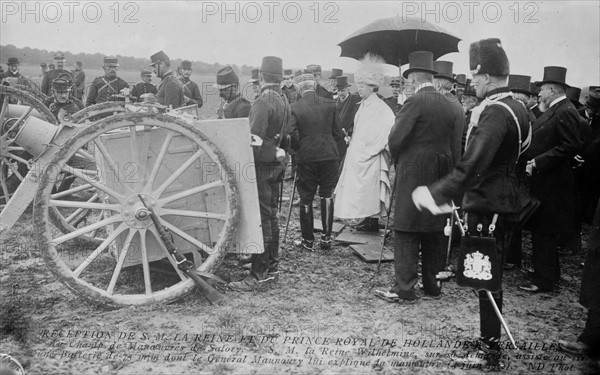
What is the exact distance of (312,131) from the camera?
5.73 meters

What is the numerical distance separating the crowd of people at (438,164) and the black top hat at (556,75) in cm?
2

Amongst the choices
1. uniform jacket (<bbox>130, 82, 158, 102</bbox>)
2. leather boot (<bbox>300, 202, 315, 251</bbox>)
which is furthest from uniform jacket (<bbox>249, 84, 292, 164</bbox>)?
uniform jacket (<bbox>130, 82, 158, 102</bbox>)

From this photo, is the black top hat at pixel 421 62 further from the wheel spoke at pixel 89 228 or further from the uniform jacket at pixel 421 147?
the wheel spoke at pixel 89 228

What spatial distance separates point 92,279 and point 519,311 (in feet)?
12.8

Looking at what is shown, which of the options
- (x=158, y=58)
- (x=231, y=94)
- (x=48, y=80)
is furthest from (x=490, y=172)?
(x=48, y=80)

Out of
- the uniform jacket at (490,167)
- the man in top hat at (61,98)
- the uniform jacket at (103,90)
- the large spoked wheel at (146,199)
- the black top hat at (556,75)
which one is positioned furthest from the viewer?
the uniform jacket at (103,90)

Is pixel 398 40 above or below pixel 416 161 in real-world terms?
above

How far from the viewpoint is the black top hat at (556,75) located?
498 centimetres

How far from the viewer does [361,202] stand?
5.72m

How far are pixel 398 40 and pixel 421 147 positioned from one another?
2.21 m

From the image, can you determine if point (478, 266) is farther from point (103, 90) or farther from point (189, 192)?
point (103, 90)

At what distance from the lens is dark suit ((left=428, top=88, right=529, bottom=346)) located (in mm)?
3057

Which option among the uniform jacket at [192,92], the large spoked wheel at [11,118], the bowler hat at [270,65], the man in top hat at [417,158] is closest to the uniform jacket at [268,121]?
the bowler hat at [270,65]

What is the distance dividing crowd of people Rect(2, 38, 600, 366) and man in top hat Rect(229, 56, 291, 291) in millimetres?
11
